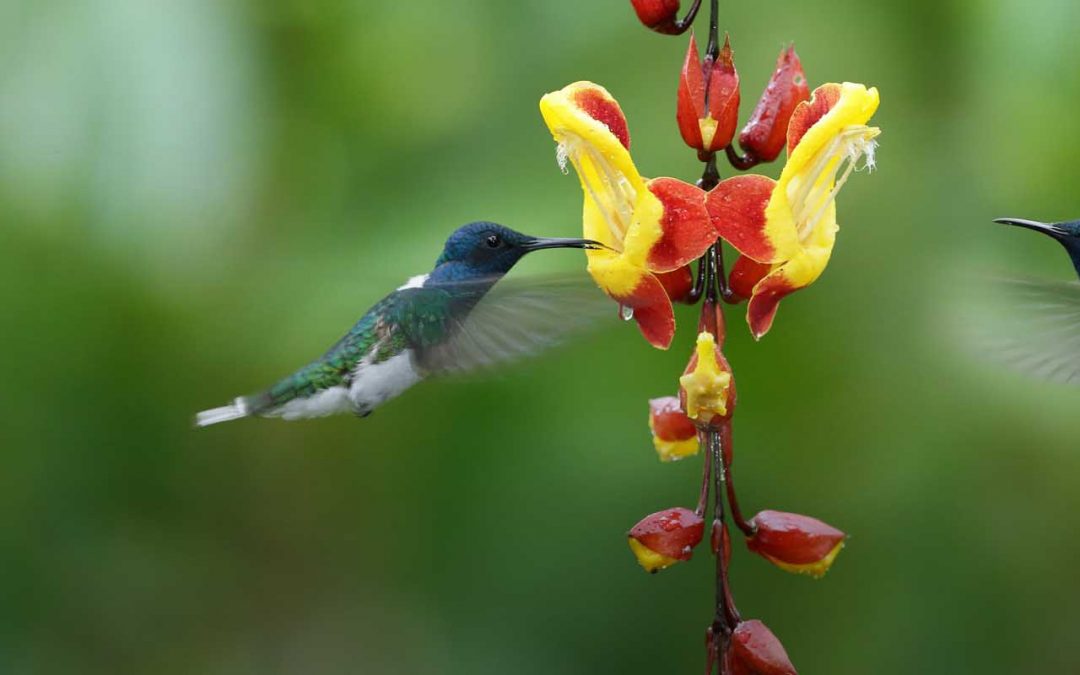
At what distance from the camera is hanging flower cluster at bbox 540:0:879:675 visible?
1228 mm

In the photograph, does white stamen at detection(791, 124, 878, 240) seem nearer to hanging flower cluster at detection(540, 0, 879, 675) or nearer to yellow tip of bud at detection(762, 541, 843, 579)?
hanging flower cluster at detection(540, 0, 879, 675)

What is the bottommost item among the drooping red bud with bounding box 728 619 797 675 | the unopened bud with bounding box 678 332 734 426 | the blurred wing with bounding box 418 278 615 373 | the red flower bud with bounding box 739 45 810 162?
the drooping red bud with bounding box 728 619 797 675

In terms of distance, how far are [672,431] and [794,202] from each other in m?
0.32

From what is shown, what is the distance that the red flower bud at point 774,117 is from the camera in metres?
1.31

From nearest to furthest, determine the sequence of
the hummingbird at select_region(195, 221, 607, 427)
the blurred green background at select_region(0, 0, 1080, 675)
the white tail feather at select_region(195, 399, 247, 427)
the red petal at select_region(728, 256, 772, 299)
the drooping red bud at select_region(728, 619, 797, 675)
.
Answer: the drooping red bud at select_region(728, 619, 797, 675) → the red petal at select_region(728, 256, 772, 299) → the hummingbird at select_region(195, 221, 607, 427) → the white tail feather at select_region(195, 399, 247, 427) → the blurred green background at select_region(0, 0, 1080, 675)

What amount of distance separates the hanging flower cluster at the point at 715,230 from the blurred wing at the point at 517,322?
0.05 metres

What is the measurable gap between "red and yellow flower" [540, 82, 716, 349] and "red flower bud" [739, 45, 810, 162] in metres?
0.09

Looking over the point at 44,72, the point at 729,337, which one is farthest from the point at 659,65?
the point at 44,72

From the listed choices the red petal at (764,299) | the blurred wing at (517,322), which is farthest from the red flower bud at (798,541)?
the blurred wing at (517,322)

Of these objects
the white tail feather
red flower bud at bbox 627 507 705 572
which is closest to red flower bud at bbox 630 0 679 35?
red flower bud at bbox 627 507 705 572

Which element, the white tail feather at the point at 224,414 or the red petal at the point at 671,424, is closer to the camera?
the red petal at the point at 671,424

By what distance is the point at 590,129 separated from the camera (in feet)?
4.11

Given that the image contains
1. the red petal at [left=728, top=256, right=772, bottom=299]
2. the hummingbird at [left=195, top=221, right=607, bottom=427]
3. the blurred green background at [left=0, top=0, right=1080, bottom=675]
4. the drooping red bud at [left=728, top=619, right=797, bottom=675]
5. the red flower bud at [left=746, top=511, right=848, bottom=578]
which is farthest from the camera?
the blurred green background at [left=0, top=0, right=1080, bottom=675]

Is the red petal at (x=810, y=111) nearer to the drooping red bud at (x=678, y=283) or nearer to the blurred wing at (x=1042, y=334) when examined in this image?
the drooping red bud at (x=678, y=283)
